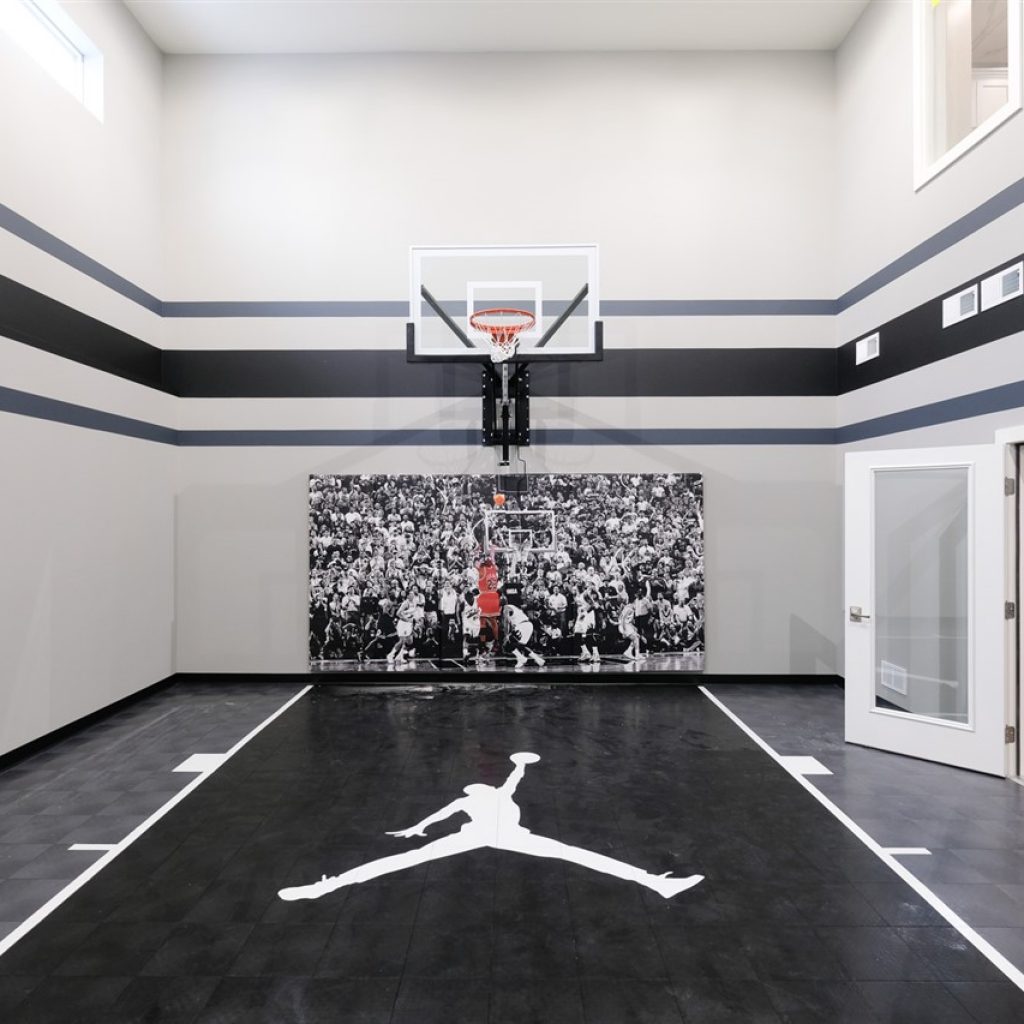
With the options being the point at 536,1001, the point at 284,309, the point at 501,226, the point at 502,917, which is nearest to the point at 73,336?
Answer: the point at 284,309

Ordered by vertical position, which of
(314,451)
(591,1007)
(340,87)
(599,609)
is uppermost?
(340,87)

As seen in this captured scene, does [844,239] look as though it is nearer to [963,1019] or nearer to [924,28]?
[924,28]

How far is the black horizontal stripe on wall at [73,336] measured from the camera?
432 centimetres

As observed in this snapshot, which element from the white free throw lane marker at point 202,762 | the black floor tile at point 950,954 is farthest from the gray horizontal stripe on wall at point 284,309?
the black floor tile at point 950,954

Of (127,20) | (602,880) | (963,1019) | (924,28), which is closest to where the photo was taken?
(963,1019)

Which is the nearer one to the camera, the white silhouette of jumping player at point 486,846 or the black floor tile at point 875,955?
the black floor tile at point 875,955

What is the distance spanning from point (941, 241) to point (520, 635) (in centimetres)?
434

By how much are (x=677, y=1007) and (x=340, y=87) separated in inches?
274

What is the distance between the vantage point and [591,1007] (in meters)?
2.18

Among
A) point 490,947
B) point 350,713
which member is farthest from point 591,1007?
point 350,713

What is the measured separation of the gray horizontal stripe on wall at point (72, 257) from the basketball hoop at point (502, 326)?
2786 mm

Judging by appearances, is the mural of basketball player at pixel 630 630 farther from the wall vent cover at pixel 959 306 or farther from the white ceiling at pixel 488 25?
the white ceiling at pixel 488 25

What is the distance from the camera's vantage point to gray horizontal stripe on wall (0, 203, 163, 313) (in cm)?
437

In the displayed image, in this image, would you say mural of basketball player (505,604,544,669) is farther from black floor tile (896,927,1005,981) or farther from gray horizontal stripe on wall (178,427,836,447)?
black floor tile (896,927,1005,981)
